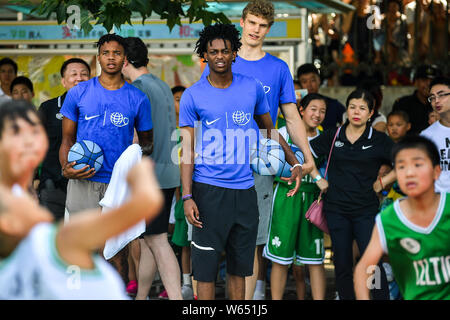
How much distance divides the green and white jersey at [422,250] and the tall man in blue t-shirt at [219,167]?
1494 millimetres

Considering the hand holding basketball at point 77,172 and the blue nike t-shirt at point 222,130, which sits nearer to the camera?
the blue nike t-shirt at point 222,130

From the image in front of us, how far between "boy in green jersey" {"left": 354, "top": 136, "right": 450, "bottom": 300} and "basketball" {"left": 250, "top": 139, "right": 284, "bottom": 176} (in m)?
1.55

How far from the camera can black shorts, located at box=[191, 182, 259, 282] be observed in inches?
215

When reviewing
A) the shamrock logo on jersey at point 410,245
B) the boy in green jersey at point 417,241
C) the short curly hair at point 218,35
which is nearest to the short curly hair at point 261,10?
the short curly hair at point 218,35

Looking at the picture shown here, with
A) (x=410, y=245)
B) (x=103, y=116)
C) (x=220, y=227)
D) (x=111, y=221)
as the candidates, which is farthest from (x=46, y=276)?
(x=103, y=116)

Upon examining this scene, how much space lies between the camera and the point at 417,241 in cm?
414

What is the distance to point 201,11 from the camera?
22.0 ft

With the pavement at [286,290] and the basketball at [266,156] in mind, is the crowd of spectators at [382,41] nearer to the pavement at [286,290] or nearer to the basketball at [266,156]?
the pavement at [286,290]

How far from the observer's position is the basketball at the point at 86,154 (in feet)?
19.2

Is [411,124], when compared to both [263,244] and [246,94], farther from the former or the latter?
[246,94]

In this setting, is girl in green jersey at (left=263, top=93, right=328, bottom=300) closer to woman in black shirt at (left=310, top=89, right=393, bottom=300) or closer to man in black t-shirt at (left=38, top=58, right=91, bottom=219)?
woman in black shirt at (left=310, top=89, right=393, bottom=300)

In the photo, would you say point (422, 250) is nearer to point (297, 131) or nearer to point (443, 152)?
point (297, 131)
